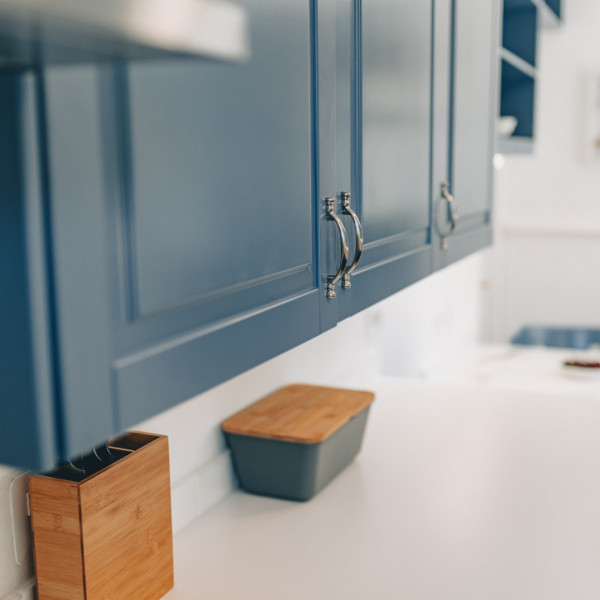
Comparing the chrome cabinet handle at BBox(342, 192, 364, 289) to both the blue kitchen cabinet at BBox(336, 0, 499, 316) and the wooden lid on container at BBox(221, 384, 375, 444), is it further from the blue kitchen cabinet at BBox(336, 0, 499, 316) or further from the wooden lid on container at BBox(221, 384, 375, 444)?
the wooden lid on container at BBox(221, 384, 375, 444)

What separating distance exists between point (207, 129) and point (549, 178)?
3.49m

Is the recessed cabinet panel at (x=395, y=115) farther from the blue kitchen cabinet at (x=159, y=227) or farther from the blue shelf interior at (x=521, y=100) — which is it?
the blue shelf interior at (x=521, y=100)

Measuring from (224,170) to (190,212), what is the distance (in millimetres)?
80

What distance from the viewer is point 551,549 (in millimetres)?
1291

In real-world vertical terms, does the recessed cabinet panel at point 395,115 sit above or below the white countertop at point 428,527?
above

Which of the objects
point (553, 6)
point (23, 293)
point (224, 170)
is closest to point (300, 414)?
point (224, 170)

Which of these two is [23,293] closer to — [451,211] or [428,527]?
[428,527]

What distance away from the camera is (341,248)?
3.52ft

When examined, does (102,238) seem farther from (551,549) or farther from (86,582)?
(551,549)

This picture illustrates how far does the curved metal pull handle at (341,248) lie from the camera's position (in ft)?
3.42

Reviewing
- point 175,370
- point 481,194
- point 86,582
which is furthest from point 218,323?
point 481,194

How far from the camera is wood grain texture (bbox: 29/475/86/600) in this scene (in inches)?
37.9

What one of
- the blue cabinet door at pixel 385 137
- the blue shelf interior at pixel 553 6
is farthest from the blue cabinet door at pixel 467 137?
the blue shelf interior at pixel 553 6

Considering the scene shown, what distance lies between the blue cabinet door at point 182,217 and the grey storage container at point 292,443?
0.50m
